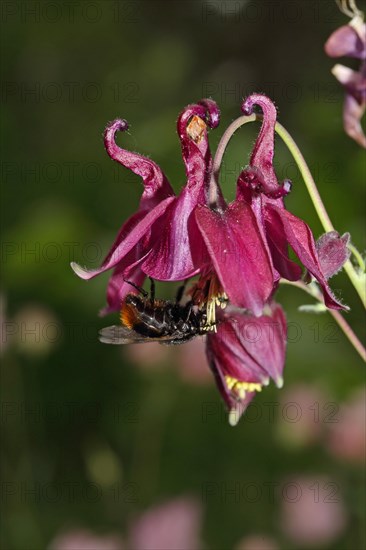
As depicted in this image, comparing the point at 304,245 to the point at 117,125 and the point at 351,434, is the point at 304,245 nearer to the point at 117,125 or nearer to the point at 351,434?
the point at 117,125

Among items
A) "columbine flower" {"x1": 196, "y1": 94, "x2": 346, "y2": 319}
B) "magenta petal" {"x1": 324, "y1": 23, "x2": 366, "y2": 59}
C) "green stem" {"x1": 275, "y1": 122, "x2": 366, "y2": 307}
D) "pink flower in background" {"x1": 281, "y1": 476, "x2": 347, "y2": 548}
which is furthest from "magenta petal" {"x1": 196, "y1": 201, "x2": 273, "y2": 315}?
"pink flower in background" {"x1": 281, "y1": 476, "x2": 347, "y2": 548}

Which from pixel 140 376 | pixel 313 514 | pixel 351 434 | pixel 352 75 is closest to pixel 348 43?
pixel 352 75

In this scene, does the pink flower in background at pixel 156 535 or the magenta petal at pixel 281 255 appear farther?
the pink flower in background at pixel 156 535

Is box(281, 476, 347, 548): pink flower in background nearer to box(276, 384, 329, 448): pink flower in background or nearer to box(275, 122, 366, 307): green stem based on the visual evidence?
box(276, 384, 329, 448): pink flower in background

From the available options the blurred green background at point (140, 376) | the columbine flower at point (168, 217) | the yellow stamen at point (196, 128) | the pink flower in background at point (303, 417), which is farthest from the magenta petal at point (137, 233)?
the pink flower in background at point (303, 417)

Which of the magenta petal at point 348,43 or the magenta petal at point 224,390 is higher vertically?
the magenta petal at point 348,43

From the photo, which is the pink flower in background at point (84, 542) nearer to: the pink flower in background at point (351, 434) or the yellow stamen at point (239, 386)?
the pink flower in background at point (351, 434)
